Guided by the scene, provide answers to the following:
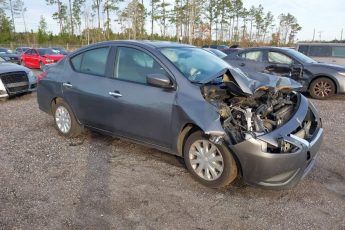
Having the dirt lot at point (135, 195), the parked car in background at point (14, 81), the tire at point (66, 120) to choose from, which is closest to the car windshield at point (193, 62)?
the dirt lot at point (135, 195)

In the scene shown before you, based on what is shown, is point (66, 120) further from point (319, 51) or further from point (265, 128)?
point (319, 51)

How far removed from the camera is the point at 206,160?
376cm

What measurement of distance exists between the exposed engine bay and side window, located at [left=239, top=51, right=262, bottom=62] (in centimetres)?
626

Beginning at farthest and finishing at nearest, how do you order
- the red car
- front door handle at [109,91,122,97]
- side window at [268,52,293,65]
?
the red car < side window at [268,52,293,65] < front door handle at [109,91,122,97]

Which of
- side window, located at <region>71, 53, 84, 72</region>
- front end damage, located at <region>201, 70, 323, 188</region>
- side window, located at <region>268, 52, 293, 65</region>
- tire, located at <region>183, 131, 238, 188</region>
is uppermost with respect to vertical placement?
side window, located at <region>71, 53, 84, 72</region>

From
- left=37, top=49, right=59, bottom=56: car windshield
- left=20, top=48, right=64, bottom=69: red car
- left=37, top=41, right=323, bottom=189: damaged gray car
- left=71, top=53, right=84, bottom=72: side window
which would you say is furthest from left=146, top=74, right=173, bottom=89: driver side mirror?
left=37, top=49, right=59, bottom=56: car windshield

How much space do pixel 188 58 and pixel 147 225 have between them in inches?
93.0

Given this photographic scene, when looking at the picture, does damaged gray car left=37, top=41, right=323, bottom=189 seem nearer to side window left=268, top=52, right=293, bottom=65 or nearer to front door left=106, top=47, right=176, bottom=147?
front door left=106, top=47, right=176, bottom=147

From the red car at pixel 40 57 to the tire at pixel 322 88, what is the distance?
14.3 m

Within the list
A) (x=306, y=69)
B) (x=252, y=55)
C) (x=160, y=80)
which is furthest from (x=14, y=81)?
(x=306, y=69)

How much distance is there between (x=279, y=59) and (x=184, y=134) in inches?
270

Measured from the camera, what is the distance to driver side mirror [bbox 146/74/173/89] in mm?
3902

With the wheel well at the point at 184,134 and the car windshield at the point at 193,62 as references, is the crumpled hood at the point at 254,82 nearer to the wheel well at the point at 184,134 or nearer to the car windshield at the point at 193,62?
the car windshield at the point at 193,62

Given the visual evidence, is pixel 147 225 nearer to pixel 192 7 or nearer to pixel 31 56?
pixel 31 56
